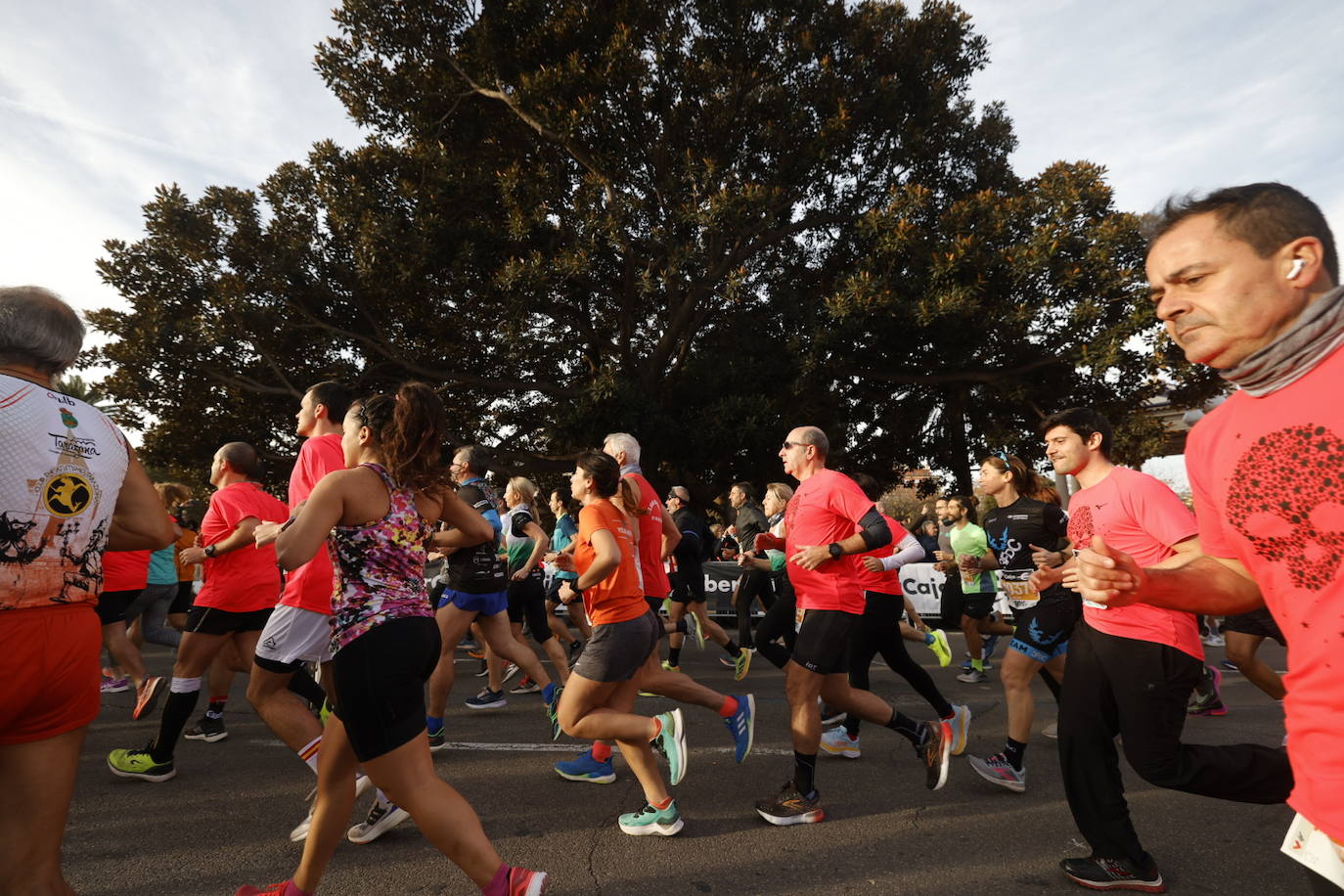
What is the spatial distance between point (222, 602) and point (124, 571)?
1.97 metres

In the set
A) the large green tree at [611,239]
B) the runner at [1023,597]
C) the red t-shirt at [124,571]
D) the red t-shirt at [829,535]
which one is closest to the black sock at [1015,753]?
the runner at [1023,597]

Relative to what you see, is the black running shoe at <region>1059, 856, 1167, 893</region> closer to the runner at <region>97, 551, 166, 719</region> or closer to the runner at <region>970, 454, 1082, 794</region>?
the runner at <region>970, 454, 1082, 794</region>

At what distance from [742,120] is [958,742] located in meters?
12.3

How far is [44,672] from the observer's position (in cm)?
196

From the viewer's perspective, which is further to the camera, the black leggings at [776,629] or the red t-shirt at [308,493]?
the black leggings at [776,629]

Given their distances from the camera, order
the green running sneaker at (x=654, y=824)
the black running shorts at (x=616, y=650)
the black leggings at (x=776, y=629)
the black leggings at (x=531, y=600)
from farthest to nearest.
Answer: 1. the black leggings at (x=531, y=600)
2. the black leggings at (x=776, y=629)
3. the black running shorts at (x=616, y=650)
4. the green running sneaker at (x=654, y=824)

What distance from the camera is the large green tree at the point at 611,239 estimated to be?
43.6 feet

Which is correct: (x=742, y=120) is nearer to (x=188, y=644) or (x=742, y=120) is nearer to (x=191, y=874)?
(x=188, y=644)

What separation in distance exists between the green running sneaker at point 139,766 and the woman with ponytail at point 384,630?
2256 mm

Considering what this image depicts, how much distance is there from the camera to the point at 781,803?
379 cm

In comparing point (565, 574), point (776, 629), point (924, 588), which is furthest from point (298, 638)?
point (924, 588)

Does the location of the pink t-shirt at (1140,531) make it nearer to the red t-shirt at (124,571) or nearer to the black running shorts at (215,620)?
the black running shorts at (215,620)

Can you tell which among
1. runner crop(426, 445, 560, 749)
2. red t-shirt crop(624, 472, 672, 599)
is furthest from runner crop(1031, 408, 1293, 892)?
runner crop(426, 445, 560, 749)

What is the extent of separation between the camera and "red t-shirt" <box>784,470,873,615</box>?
4.10m
